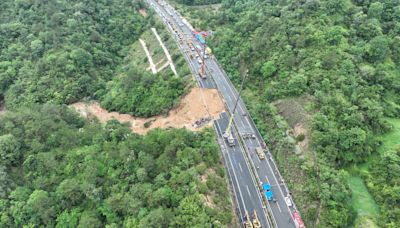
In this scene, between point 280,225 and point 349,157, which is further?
point 349,157

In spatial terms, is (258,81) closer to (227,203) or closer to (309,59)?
(309,59)

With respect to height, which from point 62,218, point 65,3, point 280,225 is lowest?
point 280,225

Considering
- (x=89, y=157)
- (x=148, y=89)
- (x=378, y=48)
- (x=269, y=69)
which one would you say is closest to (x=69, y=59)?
(x=148, y=89)

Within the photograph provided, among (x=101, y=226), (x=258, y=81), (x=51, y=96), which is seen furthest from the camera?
(x=51, y=96)

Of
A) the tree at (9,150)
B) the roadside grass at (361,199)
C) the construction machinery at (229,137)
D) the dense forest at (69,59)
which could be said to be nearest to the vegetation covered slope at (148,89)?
the dense forest at (69,59)

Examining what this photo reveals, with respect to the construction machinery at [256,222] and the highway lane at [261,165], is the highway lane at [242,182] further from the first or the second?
the highway lane at [261,165]

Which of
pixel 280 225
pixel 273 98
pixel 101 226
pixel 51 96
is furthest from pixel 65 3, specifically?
pixel 280 225

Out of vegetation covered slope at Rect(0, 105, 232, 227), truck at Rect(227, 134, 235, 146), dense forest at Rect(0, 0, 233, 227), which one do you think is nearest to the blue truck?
dense forest at Rect(0, 0, 233, 227)

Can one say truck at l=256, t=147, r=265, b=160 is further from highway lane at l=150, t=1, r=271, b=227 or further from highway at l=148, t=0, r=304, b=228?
highway lane at l=150, t=1, r=271, b=227
